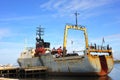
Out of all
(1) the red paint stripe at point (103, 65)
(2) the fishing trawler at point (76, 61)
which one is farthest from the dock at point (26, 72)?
(1) the red paint stripe at point (103, 65)

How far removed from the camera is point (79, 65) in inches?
1977

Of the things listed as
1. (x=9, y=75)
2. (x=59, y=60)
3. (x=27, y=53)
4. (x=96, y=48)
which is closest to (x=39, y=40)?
(x=27, y=53)

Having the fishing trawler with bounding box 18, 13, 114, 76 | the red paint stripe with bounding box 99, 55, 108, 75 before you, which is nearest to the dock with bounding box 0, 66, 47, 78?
the fishing trawler with bounding box 18, 13, 114, 76

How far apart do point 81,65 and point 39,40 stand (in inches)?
887

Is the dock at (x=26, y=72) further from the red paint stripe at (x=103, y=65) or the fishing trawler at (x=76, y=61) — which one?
the red paint stripe at (x=103, y=65)

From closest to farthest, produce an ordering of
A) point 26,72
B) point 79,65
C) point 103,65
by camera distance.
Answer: point 79,65, point 103,65, point 26,72

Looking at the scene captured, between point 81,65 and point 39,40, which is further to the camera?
point 39,40

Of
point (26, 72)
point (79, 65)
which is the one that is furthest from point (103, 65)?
point (26, 72)

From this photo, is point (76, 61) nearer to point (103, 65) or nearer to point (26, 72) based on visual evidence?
point (103, 65)

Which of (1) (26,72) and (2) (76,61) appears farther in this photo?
(1) (26,72)

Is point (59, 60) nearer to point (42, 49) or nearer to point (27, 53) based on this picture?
point (42, 49)

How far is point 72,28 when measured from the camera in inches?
2229

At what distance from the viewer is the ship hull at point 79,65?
4912cm

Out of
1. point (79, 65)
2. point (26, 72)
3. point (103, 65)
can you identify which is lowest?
point (26, 72)
